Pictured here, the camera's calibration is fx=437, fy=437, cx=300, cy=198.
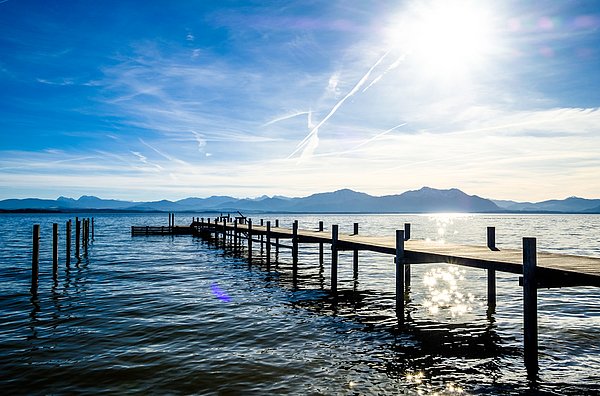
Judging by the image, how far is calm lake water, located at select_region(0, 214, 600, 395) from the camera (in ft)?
30.5

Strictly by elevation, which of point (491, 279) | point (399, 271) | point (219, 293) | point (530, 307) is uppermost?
point (399, 271)

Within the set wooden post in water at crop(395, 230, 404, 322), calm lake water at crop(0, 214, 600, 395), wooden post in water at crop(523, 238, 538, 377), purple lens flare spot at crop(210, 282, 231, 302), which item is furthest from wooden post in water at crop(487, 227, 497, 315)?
purple lens flare spot at crop(210, 282, 231, 302)

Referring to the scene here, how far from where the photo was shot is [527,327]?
1018 cm

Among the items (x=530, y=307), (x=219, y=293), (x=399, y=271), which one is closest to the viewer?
(x=530, y=307)

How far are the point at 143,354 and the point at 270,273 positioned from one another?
15604 mm

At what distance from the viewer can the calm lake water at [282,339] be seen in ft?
30.5

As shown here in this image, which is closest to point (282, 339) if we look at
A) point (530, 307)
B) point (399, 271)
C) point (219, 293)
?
point (399, 271)

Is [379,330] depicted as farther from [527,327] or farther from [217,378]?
[217,378]

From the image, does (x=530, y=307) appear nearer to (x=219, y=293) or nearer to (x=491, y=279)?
(x=491, y=279)

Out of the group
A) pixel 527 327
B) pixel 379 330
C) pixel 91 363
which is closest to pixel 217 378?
pixel 91 363

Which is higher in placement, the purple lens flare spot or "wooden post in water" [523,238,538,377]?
"wooden post in water" [523,238,538,377]

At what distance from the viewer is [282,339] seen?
1239 cm

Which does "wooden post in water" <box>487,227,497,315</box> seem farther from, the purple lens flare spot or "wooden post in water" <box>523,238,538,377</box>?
the purple lens flare spot

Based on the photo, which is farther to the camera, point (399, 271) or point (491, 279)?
point (491, 279)
